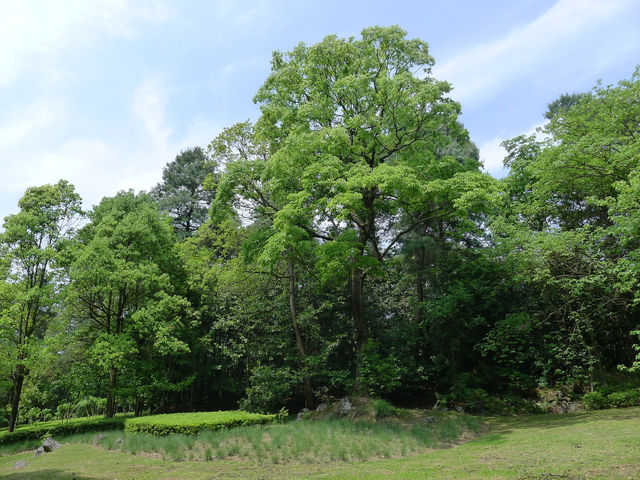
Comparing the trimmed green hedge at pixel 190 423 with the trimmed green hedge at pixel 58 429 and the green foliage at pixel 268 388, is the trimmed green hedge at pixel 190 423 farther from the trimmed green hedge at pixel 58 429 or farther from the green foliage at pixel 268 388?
the green foliage at pixel 268 388

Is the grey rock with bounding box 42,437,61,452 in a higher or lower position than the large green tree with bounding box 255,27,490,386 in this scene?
lower

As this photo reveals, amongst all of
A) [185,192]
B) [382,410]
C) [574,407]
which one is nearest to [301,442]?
[382,410]

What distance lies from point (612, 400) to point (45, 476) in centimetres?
1652

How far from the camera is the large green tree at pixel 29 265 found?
1497cm

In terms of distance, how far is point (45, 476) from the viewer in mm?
7855

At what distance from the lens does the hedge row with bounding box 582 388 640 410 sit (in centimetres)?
1316

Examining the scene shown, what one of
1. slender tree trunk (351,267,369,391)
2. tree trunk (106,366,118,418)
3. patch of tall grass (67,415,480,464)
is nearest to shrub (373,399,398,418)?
patch of tall grass (67,415,480,464)

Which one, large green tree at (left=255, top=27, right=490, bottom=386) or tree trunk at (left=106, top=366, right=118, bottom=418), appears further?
tree trunk at (left=106, top=366, right=118, bottom=418)

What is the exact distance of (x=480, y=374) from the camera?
18.1 meters

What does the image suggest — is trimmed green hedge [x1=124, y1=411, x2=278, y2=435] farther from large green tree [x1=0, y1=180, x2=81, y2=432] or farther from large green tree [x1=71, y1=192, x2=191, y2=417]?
large green tree [x1=0, y1=180, x2=81, y2=432]

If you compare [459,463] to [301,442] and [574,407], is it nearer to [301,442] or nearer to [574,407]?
[301,442]

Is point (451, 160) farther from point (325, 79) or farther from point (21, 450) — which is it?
point (21, 450)

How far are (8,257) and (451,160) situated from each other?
18.0m

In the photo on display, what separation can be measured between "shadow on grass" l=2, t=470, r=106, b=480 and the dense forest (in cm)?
725
